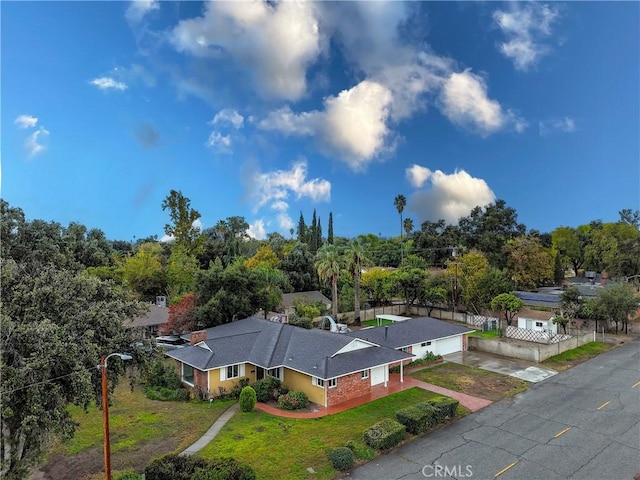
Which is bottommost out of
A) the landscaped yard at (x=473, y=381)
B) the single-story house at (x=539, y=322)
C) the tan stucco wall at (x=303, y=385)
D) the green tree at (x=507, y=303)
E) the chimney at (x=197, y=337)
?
the landscaped yard at (x=473, y=381)

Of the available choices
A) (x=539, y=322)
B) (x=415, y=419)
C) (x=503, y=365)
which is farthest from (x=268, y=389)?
(x=539, y=322)

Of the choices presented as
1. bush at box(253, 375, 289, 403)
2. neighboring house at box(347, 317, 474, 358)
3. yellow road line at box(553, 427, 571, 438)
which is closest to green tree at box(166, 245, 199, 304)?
neighboring house at box(347, 317, 474, 358)

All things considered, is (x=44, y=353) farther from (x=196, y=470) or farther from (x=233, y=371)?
(x=233, y=371)

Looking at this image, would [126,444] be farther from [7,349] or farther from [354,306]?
[354,306]

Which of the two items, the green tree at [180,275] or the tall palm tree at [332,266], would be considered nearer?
the tall palm tree at [332,266]

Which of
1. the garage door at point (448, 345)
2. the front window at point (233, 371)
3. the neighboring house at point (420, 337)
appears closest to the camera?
the front window at point (233, 371)

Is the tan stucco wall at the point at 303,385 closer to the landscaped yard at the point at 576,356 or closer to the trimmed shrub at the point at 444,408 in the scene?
the trimmed shrub at the point at 444,408

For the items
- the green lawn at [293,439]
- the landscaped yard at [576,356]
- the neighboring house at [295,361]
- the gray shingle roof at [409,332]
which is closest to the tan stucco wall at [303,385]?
the neighboring house at [295,361]
